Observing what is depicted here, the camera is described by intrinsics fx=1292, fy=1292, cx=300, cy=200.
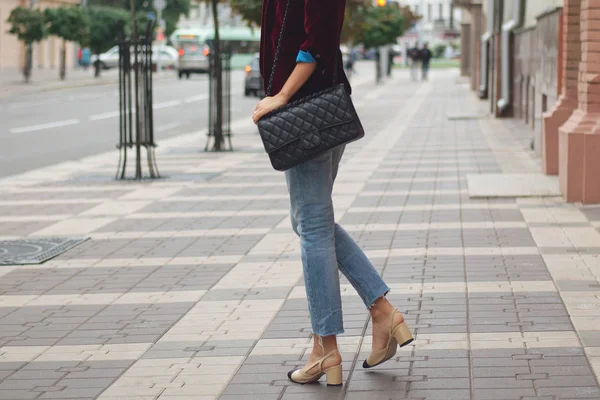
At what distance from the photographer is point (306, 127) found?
4.84 m

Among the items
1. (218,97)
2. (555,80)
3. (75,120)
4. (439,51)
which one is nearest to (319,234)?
(555,80)

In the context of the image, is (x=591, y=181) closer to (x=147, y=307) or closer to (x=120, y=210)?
(x=120, y=210)

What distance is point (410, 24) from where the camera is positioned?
76.3 metres

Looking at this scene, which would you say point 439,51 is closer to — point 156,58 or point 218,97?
point 156,58

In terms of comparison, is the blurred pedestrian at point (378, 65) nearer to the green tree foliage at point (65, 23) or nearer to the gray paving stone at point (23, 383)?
the green tree foliage at point (65, 23)

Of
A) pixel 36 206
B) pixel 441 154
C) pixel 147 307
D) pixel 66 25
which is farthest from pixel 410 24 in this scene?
pixel 147 307

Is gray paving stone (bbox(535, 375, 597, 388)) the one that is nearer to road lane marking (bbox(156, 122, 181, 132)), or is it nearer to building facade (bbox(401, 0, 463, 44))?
road lane marking (bbox(156, 122, 181, 132))

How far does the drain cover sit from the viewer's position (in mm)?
8586

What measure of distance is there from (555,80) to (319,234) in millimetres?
11147

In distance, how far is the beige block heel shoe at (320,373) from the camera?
16.4 feet

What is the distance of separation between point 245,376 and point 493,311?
64.7 inches

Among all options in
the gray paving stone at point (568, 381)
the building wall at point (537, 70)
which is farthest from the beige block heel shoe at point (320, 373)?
the building wall at point (537, 70)

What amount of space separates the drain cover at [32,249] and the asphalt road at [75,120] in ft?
23.6

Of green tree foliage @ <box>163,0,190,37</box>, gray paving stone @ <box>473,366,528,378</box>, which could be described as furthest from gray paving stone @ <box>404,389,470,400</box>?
green tree foliage @ <box>163,0,190,37</box>
